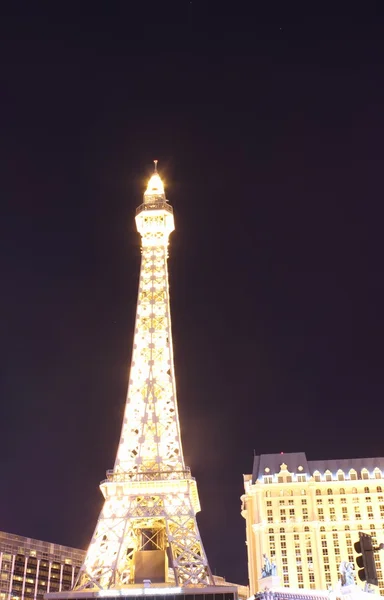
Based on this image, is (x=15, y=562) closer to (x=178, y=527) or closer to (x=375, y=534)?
(x=375, y=534)

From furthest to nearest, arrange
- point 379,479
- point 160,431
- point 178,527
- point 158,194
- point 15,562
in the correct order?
point 15,562 → point 379,479 → point 158,194 → point 160,431 → point 178,527

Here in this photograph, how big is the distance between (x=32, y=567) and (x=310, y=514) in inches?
2692

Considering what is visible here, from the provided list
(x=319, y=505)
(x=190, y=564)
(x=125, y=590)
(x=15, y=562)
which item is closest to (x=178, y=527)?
(x=190, y=564)

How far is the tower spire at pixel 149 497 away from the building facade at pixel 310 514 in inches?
1870

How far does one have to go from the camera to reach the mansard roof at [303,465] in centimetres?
12756

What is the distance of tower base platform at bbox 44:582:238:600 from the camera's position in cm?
5994

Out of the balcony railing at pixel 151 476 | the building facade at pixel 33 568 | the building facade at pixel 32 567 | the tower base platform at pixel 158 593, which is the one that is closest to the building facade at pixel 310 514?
the building facade at pixel 33 568

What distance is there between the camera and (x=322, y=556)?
116125 millimetres

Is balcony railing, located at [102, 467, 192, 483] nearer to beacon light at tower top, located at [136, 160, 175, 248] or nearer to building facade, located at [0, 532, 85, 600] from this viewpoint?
beacon light at tower top, located at [136, 160, 175, 248]

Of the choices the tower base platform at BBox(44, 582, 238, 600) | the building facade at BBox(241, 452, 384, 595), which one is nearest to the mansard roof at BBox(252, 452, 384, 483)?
the building facade at BBox(241, 452, 384, 595)

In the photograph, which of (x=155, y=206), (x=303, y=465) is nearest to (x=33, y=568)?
(x=303, y=465)

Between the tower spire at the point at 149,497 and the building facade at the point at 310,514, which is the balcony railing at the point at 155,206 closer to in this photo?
the tower spire at the point at 149,497

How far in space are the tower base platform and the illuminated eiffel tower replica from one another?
0.09m

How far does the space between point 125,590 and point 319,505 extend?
6854cm
